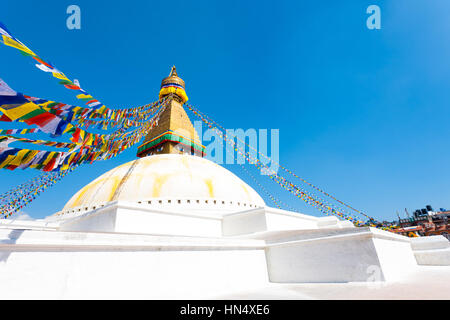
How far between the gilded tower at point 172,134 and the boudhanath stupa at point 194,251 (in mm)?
3082

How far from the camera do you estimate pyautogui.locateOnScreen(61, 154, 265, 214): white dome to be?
8.37m

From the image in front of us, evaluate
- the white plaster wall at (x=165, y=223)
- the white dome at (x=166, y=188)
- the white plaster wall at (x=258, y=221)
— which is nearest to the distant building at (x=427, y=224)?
the white plaster wall at (x=258, y=221)

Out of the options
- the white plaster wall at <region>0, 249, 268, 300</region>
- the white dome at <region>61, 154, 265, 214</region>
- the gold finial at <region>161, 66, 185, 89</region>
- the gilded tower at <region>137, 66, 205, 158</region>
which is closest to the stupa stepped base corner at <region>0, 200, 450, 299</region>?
the white plaster wall at <region>0, 249, 268, 300</region>

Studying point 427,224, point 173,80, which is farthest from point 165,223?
point 427,224

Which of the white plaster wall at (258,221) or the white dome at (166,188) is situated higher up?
the white dome at (166,188)

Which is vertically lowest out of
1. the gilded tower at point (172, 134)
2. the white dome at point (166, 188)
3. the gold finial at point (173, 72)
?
the white dome at point (166, 188)

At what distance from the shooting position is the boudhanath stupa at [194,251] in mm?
3488

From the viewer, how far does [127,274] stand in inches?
159

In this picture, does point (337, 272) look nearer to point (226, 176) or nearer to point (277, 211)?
point (277, 211)

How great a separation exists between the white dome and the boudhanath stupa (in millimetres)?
42

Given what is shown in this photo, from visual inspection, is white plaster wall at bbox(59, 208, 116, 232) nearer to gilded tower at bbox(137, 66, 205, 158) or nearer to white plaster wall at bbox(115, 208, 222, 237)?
white plaster wall at bbox(115, 208, 222, 237)

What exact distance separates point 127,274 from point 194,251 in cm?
142

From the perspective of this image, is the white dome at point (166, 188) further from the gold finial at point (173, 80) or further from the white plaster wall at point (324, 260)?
the gold finial at point (173, 80)

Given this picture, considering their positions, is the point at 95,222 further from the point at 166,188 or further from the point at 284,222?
the point at 284,222
